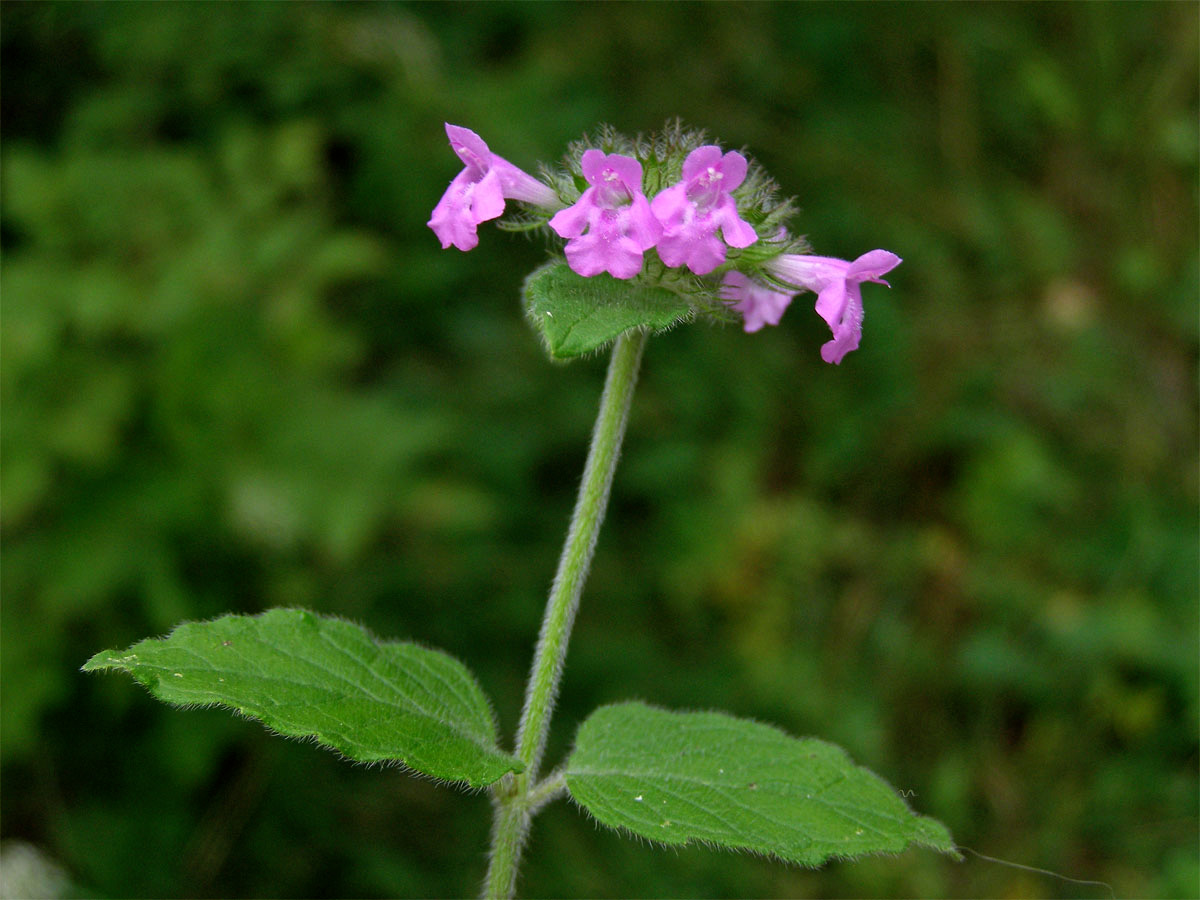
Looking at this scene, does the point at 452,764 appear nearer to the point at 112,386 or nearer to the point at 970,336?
the point at 112,386

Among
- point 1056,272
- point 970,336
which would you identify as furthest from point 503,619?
point 1056,272

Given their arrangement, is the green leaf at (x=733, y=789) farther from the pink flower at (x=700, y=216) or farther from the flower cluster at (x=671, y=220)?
the pink flower at (x=700, y=216)

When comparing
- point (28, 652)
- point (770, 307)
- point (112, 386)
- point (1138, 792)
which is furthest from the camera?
point (1138, 792)

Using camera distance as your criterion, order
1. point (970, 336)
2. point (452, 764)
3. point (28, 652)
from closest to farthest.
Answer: point (452, 764), point (28, 652), point (970, 336)

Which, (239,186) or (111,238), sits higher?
(239,186)

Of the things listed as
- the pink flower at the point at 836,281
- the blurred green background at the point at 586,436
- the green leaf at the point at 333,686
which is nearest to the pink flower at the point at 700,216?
the pink flower at the point at 836,281

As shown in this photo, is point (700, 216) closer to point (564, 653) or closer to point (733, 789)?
point (564, 653)

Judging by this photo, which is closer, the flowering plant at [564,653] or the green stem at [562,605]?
the flowering plant at [564,653]
